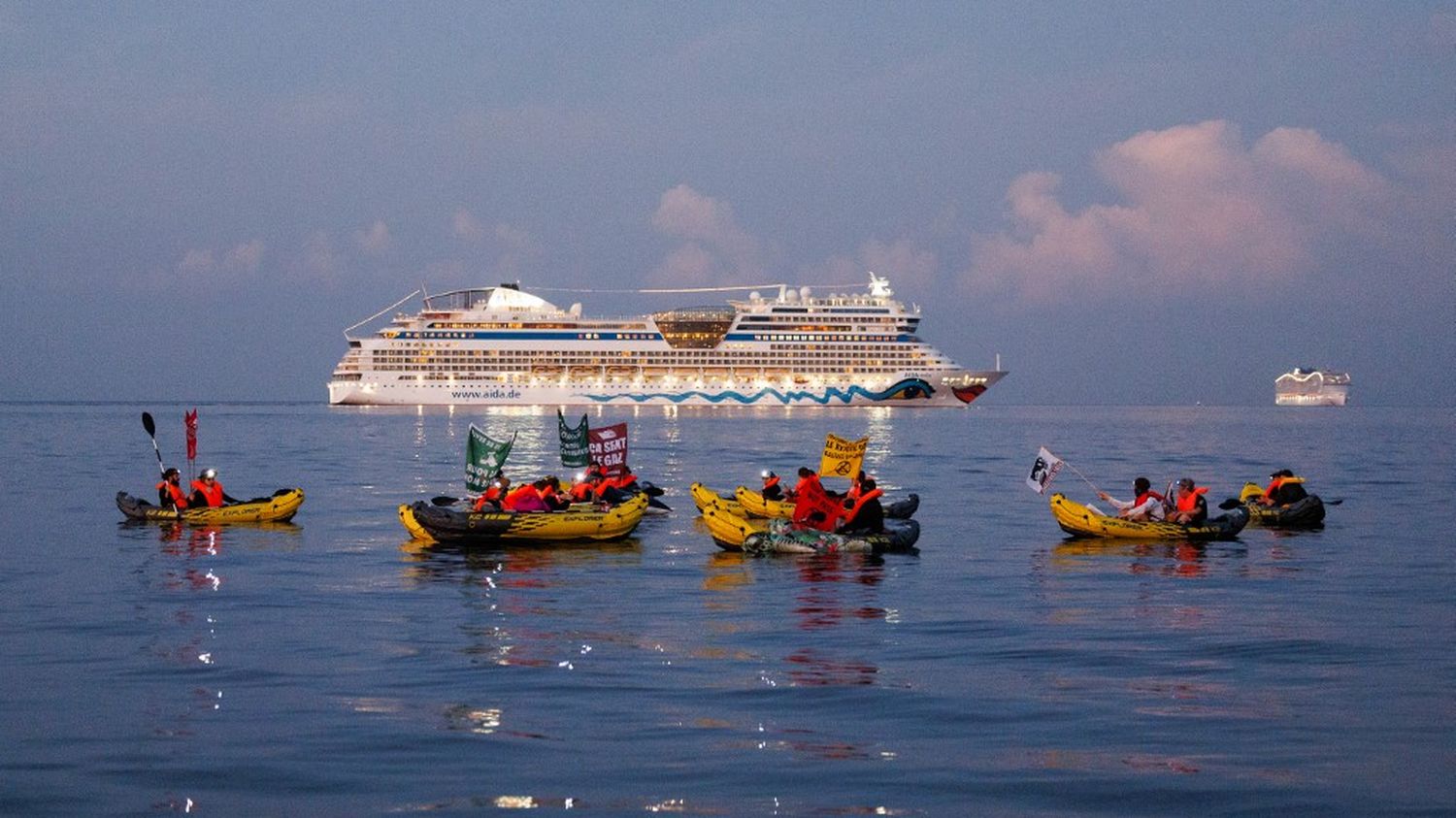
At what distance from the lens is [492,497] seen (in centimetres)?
2523

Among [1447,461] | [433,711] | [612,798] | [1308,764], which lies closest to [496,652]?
[433,711]

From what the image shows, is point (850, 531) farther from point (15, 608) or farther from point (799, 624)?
point (15, 608)

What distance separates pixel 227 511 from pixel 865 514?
12.7 m

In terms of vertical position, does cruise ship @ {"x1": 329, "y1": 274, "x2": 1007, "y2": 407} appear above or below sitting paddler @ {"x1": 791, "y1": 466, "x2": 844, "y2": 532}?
above

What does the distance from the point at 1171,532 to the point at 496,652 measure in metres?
14.8

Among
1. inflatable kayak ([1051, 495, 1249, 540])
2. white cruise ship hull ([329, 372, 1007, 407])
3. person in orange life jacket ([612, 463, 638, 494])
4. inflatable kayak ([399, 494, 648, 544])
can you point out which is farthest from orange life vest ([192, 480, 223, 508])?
white cruise ship hull ([329, 372, 1007, 407])

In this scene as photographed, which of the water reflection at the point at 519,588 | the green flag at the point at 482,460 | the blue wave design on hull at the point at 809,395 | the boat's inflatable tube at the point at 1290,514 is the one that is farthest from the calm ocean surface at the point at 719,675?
the blue wave design on hull at the point at 809,395

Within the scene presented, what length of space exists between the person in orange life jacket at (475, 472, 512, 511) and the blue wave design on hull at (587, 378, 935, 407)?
11897 cm

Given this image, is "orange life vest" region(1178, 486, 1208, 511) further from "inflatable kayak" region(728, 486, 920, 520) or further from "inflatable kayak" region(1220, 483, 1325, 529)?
"inflatable kayak" region(728, 486, 920, 520)

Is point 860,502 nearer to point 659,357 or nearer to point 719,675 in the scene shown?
point 719,675

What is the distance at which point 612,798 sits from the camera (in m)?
9.80

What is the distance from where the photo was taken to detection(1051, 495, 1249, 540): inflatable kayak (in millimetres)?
26281

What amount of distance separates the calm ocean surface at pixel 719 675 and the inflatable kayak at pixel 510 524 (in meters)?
0.35

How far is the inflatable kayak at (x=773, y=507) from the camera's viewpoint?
2833 cm
